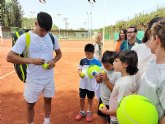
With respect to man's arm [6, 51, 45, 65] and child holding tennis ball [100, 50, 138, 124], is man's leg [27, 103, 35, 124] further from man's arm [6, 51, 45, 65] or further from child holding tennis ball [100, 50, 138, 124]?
child holding tennis ball [100, 50, 138, 124]

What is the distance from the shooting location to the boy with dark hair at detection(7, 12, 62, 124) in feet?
13.1

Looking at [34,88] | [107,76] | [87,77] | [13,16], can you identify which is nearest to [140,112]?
[107,76]

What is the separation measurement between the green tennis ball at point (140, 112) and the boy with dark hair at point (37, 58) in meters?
2.44

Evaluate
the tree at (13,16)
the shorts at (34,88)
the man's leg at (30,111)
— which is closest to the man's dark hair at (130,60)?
the shorts at (34,88)

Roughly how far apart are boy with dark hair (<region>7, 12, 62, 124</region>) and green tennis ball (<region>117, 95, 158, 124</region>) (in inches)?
95.9

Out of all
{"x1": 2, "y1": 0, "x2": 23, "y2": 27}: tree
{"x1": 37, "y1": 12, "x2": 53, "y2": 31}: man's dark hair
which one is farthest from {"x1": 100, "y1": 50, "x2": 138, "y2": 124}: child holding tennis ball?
{"x1": 2, "y1": 0, "x2": 23, "y2": 27}: tree

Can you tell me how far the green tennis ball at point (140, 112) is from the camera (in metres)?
1.83

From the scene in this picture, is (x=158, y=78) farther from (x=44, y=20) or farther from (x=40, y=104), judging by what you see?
(x=40, y=104)

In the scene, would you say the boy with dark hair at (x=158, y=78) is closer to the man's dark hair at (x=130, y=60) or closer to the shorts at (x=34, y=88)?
the man's dark hair at (x=130, y=60)

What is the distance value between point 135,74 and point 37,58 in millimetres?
1899

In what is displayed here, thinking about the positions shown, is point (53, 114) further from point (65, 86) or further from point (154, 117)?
point (154, 117)

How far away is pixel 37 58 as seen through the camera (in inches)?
163

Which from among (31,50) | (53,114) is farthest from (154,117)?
(53,114)

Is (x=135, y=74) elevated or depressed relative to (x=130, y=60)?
depressed
